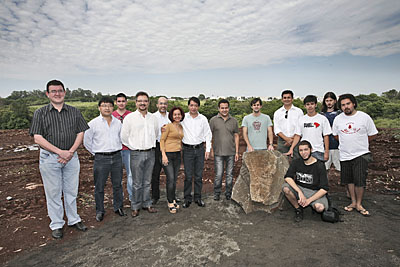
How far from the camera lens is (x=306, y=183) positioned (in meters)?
4.31

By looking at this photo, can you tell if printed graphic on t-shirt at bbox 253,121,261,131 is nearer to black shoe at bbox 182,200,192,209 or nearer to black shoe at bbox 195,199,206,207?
black shoe at bbox 195,199,206,207

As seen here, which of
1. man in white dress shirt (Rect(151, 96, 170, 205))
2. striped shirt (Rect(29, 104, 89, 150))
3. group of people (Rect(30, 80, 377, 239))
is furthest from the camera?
man in white dress shirt (Rect(151, 96, 170, 205))

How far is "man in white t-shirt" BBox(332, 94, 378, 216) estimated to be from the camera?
430 cm

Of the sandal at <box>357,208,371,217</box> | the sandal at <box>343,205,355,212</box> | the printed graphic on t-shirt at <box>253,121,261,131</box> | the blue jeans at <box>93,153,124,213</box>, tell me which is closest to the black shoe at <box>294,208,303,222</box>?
the sandal at <box>343,205,355,212</box>

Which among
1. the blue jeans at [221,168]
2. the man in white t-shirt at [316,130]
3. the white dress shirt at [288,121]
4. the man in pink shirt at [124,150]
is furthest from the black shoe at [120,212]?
the man in white t-shirt at [316,130]

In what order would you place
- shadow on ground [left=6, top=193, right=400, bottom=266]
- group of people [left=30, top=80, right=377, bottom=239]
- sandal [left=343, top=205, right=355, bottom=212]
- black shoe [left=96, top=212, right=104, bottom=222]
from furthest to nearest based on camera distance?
1. sandal [left=343, top=205, right=355, bottom=212]
2. black shoe [left=96, top=212, right=104, bottom=222]
3. group of people [left=30, top=80, right=377, bottom=239]
4. shadow on ground [left=6, top=193, right=400, bottom=266]

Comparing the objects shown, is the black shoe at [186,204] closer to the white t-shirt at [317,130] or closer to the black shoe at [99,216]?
the black shoe at [99,216]

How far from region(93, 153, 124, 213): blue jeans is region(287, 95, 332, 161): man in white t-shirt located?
3.59m

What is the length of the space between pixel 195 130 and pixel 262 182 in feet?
5.47

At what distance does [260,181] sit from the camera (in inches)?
190

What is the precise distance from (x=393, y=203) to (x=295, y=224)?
241cm

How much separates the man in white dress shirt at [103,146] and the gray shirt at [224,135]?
1.93 m

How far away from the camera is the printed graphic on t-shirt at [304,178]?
14.0 ft

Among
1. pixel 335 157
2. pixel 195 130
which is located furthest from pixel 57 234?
pixel 335 157
